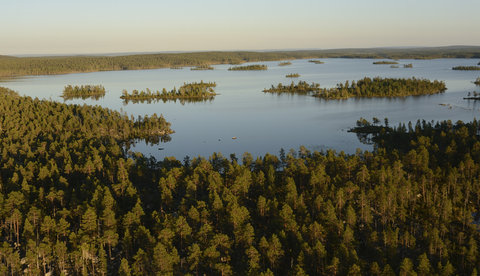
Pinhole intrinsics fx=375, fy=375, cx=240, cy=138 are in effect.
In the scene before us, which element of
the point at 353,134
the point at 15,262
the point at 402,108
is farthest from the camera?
the point at 402,108

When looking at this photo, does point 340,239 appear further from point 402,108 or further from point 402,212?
point 402,108

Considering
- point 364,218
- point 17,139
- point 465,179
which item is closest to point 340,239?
point 364,218

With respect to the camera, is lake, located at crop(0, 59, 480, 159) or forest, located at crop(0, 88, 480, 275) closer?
forest, located at crop(0, 88, 480, 275)

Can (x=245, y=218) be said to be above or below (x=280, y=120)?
below

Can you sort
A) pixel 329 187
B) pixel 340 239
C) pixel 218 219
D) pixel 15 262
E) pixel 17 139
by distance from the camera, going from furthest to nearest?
pixel 17 139, pixel 329 187, pixel 218 219, pixel 340 239, pixel 15 262

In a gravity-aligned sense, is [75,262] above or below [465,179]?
below

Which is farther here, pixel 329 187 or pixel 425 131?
pixel 425 131

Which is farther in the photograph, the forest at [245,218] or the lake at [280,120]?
the lake at [280,120]

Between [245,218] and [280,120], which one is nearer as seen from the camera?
[245,218]
